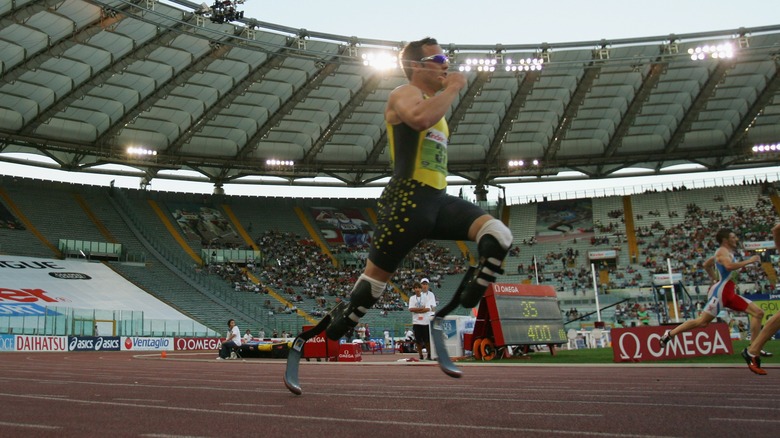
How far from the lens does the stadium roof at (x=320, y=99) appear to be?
33.4 m

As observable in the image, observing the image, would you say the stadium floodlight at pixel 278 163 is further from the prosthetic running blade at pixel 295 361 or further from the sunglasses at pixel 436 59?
the sunglasses at pixel 436 59

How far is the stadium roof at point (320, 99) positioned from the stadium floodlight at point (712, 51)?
0.07 meters

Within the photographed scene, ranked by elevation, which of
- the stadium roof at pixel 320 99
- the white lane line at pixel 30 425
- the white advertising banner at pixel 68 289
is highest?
the stadium roof at pixel 320 99

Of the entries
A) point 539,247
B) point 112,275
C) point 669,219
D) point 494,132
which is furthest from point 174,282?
point 669,219

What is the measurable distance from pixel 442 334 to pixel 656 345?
8452 mm

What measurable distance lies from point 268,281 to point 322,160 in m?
9.69

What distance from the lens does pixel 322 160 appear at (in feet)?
162

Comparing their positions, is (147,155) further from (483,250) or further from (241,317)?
(483,250)

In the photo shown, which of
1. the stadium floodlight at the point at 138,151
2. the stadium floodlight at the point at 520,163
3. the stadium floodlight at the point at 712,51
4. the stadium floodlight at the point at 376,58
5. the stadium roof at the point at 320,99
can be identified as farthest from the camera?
the stadium floodlight at the point at 520,163

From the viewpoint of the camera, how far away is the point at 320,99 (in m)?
41.4

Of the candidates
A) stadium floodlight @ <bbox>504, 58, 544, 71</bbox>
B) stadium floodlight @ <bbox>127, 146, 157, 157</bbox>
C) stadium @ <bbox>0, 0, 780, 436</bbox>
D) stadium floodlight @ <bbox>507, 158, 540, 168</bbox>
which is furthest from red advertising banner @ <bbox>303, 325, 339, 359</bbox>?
stadium floodlight @ <bbox>507, 158, 540, 168</bbox>

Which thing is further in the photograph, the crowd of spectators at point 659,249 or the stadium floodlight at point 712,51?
the crowd of spectators at point 659,249

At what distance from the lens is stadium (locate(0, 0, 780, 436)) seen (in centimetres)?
3341

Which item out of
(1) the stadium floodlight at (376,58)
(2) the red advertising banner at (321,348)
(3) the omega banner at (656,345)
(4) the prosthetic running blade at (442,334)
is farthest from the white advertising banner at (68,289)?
(4) the prosthetic running blade at (442,334)
